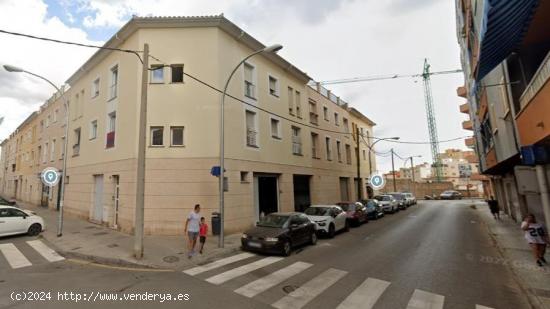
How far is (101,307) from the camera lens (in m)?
5.31

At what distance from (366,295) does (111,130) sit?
15.3 meters

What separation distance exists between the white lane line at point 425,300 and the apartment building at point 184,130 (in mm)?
8890

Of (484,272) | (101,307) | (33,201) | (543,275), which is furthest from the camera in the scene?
(33,201)

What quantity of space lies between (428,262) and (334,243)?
412 centimetres

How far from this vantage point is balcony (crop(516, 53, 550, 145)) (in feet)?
20.4

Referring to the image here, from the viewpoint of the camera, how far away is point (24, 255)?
9383 millimetres

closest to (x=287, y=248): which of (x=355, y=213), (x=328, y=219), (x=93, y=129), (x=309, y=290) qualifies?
(x=309, y=290)

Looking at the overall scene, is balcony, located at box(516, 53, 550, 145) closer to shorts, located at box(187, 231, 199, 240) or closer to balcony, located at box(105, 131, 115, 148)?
shorts, located at box(187, 231, 199, 240)

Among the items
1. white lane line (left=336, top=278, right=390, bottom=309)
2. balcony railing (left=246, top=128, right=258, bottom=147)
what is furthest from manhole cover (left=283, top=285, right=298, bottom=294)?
balcony railing (left=246, top=128, right=258, bottom=147)

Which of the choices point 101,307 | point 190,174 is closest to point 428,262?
point 101,307

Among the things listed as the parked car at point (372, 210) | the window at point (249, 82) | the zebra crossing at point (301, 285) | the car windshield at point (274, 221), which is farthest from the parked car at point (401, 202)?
the zebra crossing at point (301, 285)

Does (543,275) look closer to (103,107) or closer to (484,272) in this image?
(484,272)

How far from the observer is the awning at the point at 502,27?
5516 millimetres

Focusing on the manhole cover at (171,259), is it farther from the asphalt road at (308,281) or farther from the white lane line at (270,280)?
the white lane line at (270,280)
